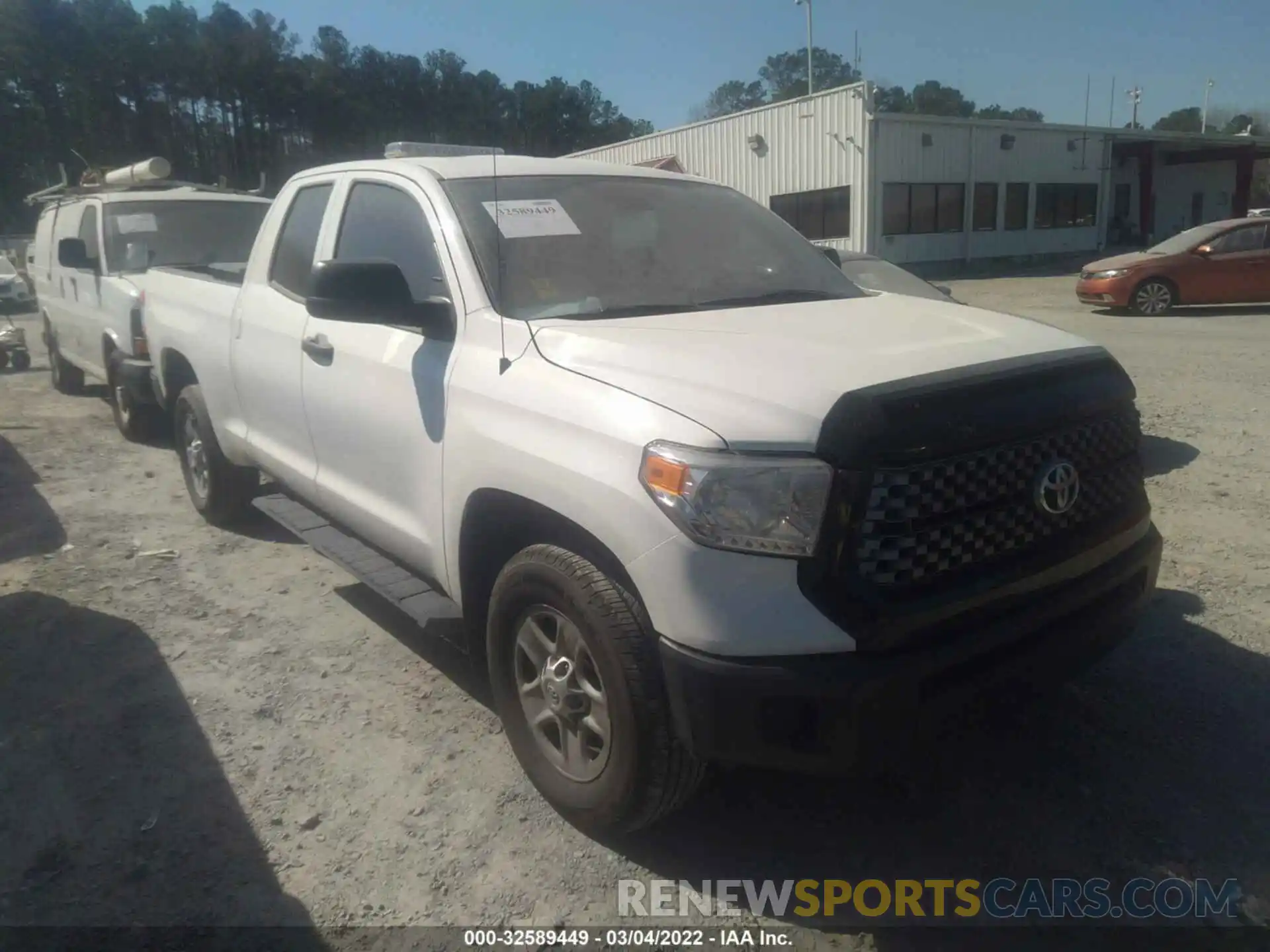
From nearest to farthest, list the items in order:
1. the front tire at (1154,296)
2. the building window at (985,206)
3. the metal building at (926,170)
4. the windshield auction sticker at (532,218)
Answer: the windshield auction sticker at (532,218) → the front tire at (1154,296) → the metal building at (926,170) → the building window at (985,206)

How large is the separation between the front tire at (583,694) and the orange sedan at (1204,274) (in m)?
15.9

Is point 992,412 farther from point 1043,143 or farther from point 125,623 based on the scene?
point 1043,143

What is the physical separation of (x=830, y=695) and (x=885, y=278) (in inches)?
209

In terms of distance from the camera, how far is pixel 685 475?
236 cm

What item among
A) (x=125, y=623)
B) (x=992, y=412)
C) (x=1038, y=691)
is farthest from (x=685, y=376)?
(x=125, y=623)

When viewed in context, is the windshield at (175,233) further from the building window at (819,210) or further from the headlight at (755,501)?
the building window at (819,210)

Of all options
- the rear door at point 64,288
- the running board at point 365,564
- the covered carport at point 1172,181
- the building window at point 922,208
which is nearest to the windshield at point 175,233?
the rear door at point 64,288

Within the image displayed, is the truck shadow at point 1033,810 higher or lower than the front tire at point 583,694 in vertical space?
lower

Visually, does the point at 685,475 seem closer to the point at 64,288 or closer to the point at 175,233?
the point at 175,233

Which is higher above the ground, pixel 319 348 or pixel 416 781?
pixel 319 348

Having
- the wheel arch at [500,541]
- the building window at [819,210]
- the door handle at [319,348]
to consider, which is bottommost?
the wheel arch at [500,541]

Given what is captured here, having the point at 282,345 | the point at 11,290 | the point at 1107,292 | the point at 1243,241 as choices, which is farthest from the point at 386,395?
the point at 11,290

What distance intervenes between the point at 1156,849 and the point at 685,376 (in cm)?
190

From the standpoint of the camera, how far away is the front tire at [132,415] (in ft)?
25.9
